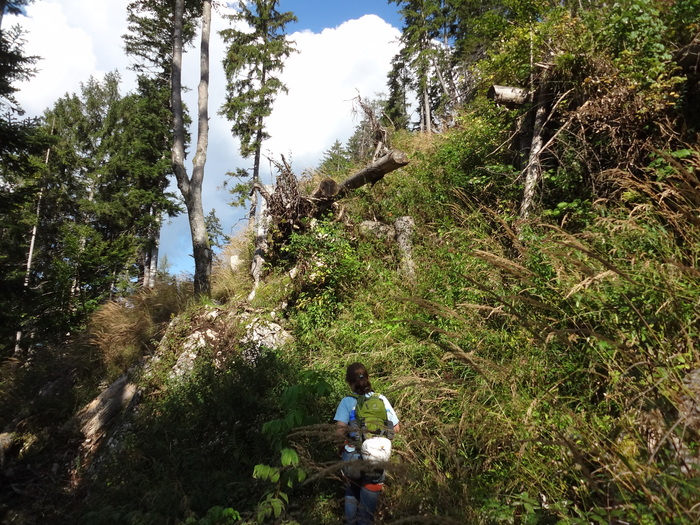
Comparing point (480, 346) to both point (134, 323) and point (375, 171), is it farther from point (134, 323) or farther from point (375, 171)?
point (134, 323)

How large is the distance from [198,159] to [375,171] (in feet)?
15.8

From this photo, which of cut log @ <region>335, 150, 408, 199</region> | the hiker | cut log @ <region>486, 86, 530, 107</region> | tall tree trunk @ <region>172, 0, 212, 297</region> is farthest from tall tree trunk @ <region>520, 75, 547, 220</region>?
tall tree trunk @ <region>172, 0, 212, 297</region>

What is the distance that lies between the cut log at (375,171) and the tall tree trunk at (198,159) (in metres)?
3.60

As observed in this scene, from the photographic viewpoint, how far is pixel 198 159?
9.38 metres

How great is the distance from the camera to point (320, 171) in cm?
1031

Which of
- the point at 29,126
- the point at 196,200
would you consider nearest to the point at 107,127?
the point at 29,126

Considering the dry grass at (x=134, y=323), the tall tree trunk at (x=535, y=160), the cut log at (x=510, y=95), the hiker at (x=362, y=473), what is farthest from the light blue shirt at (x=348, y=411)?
the dry grass at (x=134, y=323)

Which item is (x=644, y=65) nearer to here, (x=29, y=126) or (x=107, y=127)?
(x=29, y=126)

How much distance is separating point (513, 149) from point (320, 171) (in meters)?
5.48

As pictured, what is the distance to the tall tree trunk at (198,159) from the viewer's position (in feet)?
29.2

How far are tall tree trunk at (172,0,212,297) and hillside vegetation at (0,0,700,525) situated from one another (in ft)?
2.57

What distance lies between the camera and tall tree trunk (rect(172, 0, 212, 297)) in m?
8.90

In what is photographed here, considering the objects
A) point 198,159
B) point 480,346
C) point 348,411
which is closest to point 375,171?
point 198,159

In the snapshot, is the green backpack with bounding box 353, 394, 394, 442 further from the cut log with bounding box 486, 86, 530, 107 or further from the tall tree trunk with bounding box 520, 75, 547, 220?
the cut log with bounding box 486, 86, 530, 107
